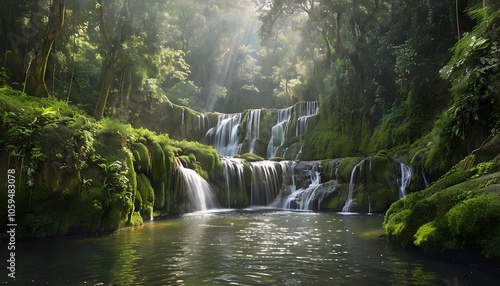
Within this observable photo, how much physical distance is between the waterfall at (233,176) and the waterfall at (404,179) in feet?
27.9

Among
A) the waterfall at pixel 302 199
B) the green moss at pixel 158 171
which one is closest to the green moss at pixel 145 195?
the green moss at pixel 158 171

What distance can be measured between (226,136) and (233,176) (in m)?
11.9

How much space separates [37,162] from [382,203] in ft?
47.2

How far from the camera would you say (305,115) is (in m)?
32.2

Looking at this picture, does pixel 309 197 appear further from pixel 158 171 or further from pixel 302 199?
pixel 158 171

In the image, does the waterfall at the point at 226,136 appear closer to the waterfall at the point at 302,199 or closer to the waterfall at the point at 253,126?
the waterfall at the point at 253,126

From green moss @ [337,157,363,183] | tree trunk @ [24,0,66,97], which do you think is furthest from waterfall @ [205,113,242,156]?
tree trunk @ [24,0,66,97]

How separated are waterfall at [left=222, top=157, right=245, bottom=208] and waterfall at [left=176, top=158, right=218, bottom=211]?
5.50 ft

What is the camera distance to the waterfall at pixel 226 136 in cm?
3225

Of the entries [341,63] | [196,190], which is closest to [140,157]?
[196,190]

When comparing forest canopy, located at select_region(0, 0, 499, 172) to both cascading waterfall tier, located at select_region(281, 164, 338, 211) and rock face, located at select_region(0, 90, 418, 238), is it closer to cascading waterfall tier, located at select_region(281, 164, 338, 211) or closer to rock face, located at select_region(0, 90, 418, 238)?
rock face, located at select_region(0, 90, 418, 238)

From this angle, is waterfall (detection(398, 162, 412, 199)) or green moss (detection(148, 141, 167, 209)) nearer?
green moss (detection(148, 141, 167, 209))

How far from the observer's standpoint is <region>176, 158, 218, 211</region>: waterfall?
57.6 ft

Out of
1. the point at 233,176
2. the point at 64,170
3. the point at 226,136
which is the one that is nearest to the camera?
the point at 64,170
